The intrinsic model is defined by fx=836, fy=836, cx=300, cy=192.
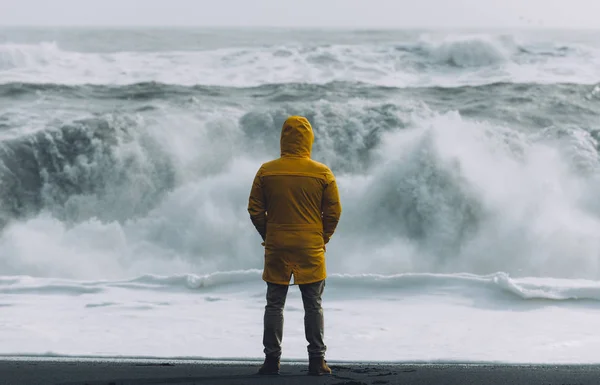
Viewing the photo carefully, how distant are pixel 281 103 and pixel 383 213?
3.75 m

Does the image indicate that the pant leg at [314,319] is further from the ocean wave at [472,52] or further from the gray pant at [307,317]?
the ocean wave at [472,52]

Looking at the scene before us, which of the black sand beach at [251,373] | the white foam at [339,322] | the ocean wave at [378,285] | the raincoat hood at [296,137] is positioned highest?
the raincoat hood at [296,137]

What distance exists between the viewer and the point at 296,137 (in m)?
4.45

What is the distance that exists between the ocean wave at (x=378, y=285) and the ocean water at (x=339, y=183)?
0.02 metres

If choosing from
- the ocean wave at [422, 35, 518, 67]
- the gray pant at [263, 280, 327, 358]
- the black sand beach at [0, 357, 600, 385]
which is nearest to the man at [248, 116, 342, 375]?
the gray pant at [263, 280, 327, 358]

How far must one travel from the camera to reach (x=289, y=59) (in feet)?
50.2

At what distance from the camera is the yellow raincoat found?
14.5ft

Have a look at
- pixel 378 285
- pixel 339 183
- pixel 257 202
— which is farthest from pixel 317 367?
pixel 339 183

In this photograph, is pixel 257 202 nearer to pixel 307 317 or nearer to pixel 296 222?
pixel 296 222

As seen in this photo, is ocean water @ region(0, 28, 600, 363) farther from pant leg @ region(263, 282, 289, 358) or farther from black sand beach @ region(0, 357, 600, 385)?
pant leg @ region(263, 282, 289, 358)

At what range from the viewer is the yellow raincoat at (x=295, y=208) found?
14.5 ft

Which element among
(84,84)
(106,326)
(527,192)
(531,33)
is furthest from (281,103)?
(106,326)

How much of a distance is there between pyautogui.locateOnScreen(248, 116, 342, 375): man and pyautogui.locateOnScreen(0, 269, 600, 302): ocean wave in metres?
2.38

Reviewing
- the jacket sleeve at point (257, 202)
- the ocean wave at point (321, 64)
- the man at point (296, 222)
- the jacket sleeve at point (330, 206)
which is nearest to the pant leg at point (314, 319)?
the man at point (296, 222)
